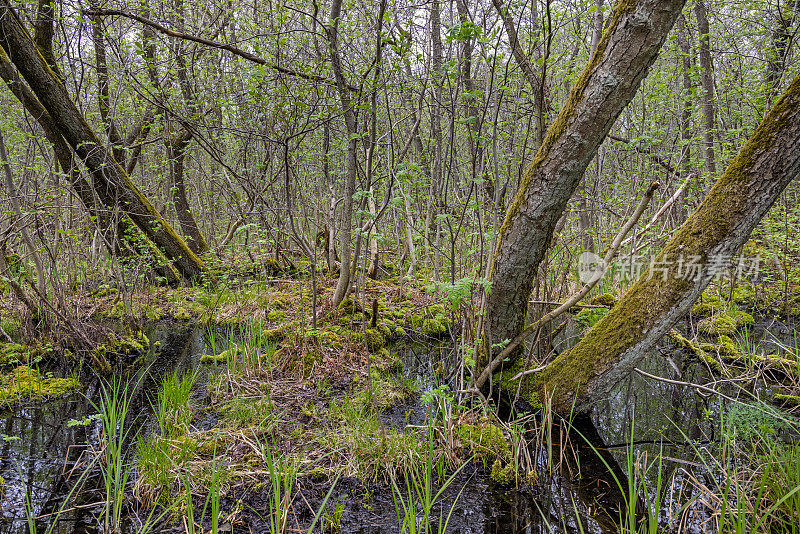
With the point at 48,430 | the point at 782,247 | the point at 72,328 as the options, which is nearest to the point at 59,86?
the point at 72,328

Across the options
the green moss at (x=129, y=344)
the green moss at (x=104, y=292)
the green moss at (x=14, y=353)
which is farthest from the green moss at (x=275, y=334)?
the green moss at (x=104, y=292)

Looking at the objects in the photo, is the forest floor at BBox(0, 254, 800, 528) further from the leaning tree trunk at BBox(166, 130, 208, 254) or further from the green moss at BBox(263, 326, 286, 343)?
the leaning tree trunk at BBox(166, 130, 208, 254)

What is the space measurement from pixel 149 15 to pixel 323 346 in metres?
5.87

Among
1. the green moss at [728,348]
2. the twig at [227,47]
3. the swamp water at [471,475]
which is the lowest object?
the swamp water at [471,475]

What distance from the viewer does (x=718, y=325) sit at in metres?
5.09

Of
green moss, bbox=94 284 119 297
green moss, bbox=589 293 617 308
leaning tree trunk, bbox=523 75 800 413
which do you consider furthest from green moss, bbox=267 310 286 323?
green moss, bbox=589 293 617 308

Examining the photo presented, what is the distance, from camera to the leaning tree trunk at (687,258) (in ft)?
7.11

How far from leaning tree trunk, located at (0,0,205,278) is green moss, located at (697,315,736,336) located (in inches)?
267

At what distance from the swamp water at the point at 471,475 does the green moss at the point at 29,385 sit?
0.10 m

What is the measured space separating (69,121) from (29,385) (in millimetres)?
3761

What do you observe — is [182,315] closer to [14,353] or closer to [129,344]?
[129,344]

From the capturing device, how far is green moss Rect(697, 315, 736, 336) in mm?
4992

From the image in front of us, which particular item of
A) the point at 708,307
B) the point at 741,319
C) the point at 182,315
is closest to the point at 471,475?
the point at 741,319

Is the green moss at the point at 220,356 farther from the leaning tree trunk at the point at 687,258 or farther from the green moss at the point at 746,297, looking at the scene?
the green moss at the point at 746,297
